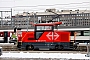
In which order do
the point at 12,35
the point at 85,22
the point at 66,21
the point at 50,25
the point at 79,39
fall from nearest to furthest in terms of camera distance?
the point at 50,25 < the point at 79,39 < the point at 12,35 < the point at 66,21 < the point at 85,22

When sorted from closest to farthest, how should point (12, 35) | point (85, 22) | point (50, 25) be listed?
point (50, 25), point (12, 35), point (85, 22)

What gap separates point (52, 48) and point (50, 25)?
7.55 ft

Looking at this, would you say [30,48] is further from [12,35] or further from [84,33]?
[12,35]

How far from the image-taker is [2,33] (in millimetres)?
38281

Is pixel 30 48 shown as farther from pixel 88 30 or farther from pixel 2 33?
pixel 2 33

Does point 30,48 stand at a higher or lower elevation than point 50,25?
lower

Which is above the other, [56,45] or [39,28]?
[39,28]

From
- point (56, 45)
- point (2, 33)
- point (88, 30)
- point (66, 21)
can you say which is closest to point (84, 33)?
point (88, 30)

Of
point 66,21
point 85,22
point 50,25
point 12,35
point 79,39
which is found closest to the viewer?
point 50,25

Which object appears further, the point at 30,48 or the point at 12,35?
the point at 12,35

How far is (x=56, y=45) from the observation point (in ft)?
72.8

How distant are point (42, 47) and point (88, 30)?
1241 cm

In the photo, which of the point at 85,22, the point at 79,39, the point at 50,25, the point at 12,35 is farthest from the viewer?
the point at 85,22

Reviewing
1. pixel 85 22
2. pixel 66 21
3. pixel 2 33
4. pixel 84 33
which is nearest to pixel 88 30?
pixel 84 33
